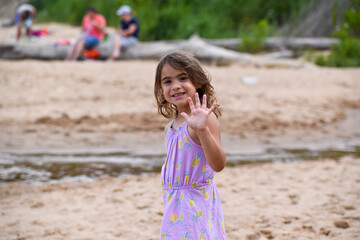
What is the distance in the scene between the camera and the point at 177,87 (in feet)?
7.03

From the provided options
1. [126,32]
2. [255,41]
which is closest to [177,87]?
[126,32]

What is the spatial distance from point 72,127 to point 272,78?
4698 millimetres

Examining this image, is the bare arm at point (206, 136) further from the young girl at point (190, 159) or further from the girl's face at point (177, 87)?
the girl's face at point (177, 87)

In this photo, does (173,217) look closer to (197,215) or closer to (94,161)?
(197,215)

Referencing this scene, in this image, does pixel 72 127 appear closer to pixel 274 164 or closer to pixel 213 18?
pixel 274 164

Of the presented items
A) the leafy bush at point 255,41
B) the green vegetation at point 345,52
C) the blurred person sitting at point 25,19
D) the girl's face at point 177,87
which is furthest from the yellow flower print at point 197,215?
the blurred person sitting at point 25,19

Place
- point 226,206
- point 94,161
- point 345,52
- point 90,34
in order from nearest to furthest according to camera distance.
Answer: point 226,206, point 94,161, point 90,34, point 345,52

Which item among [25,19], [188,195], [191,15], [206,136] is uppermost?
[191,15]

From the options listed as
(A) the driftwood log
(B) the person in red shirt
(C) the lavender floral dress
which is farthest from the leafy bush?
(C) the lavender floral dress

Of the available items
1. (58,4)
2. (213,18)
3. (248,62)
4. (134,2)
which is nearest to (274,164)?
(248,62)

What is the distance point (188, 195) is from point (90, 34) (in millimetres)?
9524

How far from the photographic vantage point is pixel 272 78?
31.7 ft

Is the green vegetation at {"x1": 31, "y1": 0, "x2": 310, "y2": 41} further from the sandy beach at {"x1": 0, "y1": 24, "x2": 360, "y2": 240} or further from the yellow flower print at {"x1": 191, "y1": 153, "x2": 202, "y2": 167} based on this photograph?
the yellow flower print at {"x1": 191, "y1": 153, "x2": 202, "y2": 167}

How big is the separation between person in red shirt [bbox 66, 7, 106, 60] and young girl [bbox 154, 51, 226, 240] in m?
9.04
